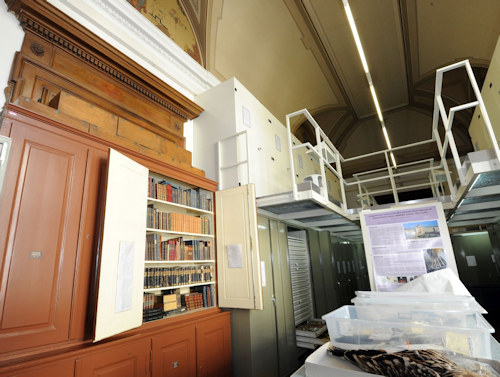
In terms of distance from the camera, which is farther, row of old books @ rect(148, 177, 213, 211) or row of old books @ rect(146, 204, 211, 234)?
row of old books @ rect(148, 177, 213, 211)

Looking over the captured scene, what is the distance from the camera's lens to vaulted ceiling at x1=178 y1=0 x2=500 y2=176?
566 centimetres

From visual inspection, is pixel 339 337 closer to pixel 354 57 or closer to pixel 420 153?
pixel 354 57

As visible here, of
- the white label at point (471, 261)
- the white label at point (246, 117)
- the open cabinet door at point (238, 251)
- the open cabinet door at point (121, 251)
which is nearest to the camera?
the open cabinet door at point (121, 251)

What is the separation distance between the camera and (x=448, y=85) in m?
9.07

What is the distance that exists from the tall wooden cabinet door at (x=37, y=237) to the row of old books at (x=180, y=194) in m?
0.90

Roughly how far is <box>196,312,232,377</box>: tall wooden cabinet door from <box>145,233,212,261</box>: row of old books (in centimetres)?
80

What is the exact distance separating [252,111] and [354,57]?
5.33m

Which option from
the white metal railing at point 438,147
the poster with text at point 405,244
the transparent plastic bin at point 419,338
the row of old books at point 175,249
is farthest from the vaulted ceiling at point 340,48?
the transparent plastic bin at point 419,338

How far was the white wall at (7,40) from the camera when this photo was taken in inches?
97.7

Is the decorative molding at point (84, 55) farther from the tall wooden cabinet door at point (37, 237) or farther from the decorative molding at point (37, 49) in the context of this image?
the tall wooden cabinet door at point (37, 237)

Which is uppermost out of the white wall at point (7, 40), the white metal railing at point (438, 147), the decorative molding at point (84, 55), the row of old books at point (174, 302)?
the decorative molding at point (84, 55)

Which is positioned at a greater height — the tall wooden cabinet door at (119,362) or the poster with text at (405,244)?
the poster with text at (405,244)

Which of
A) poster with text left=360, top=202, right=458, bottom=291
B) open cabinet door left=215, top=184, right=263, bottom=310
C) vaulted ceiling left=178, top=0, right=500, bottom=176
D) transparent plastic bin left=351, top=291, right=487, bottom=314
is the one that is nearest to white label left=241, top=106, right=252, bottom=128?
open cabinet door left=215, top=184, right=263, bottom=310

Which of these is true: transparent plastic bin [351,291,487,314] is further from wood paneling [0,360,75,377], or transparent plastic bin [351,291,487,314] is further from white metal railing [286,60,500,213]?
wood paneling [0,360,75,377]
